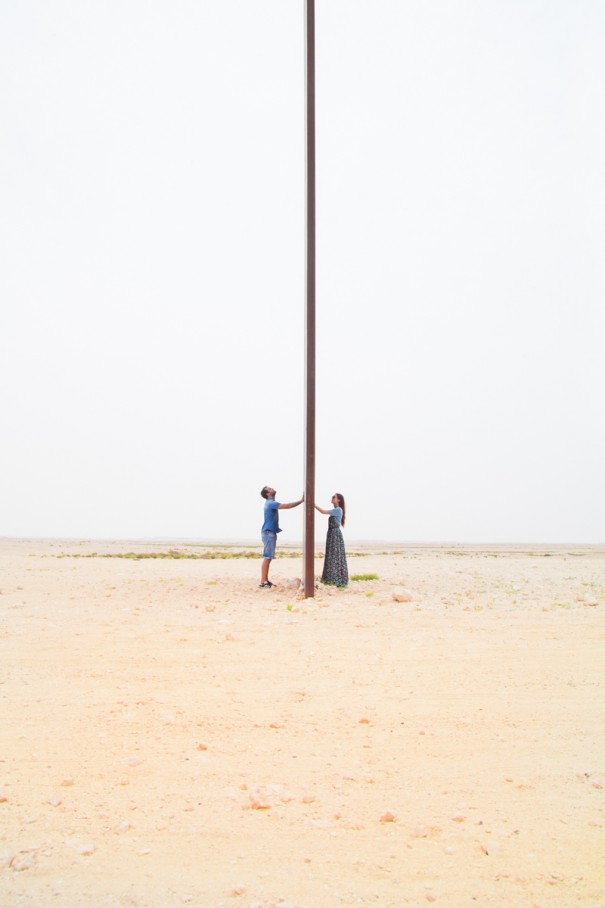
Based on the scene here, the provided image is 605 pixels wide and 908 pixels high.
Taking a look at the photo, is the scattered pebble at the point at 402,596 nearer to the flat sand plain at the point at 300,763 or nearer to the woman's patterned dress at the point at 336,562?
the woman's patterned dress at the point at 336,562

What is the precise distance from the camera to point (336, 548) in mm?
14672

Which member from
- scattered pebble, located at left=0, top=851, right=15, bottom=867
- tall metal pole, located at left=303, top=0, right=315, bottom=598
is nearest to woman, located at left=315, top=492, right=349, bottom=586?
tall metal pole, located at left=303, top=0, right=315, bottom=598

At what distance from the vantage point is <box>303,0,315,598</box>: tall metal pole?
13.4 m

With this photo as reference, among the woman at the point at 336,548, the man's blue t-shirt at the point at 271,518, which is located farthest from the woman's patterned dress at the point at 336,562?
the man's blue t-shirt at the point at 271,518

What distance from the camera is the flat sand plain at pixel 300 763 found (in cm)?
370

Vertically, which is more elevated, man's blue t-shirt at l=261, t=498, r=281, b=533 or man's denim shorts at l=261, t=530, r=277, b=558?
man's blue t-shirt at l=261, t=498, r=281, b=533

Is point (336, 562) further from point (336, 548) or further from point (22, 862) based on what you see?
point (22, 862)

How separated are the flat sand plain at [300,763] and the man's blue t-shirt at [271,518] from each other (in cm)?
383

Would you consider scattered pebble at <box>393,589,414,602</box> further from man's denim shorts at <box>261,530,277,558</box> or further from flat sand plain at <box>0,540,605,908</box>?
man's denim shorts at <box>261,530,277,558</box>

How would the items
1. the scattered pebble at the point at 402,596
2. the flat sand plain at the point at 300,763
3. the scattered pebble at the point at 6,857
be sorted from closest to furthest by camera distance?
the flat sand plain at the point at 300,763 → the scattered pebble at the point at 6,857 → the scattered pebble at the point at 402,596

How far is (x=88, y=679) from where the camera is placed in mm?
7195

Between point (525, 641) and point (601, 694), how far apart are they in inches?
91.3

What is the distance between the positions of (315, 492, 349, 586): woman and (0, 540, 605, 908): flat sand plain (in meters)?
4.02

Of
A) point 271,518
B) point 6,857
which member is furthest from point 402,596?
point 6,857
